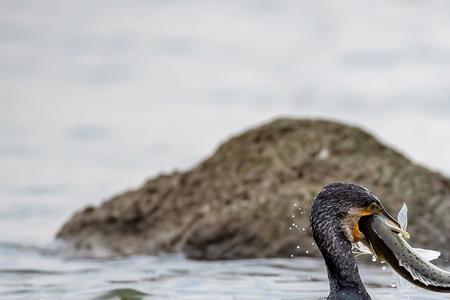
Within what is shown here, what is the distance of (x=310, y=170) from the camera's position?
53.9 feet

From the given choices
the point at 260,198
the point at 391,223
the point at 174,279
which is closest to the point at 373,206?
the point at 391,223

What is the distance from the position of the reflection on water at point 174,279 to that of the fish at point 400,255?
183 cm

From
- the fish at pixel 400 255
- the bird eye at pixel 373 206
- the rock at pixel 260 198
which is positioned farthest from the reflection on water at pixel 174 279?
the bird eye at pixel 373 206

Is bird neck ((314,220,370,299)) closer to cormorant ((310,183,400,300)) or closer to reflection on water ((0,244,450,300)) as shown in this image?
cormorant ((310,183,400,300))

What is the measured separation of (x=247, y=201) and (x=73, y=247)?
2.40m

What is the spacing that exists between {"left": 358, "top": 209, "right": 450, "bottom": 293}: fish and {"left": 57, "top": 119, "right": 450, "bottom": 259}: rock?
432 centimetres

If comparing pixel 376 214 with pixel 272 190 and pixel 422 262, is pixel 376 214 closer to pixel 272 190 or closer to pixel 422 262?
pixel 422 262

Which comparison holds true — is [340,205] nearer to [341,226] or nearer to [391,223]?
[341,226]

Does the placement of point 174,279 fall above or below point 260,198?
below

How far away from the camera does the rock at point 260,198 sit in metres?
15.8

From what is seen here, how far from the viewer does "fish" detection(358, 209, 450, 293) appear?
11.1m

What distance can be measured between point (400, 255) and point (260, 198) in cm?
502

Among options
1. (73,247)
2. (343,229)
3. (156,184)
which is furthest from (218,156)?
(343,229)

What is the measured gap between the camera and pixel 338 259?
11.3 meters
